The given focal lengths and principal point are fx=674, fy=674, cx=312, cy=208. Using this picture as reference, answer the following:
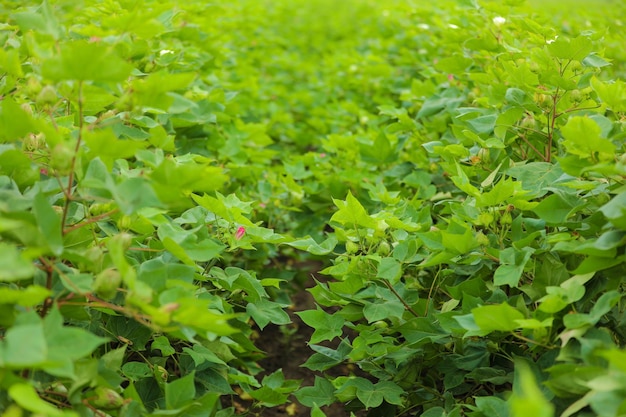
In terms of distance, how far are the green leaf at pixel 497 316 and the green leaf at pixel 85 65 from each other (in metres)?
0.82

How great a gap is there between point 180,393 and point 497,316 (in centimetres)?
67

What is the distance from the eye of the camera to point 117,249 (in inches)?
46.8

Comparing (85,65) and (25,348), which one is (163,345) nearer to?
(25,348)

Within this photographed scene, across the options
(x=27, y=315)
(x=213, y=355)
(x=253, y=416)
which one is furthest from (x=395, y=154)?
(x=27, y=315)

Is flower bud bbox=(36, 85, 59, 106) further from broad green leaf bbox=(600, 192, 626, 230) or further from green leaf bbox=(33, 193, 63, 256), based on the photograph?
broad green leaf bbox=(600, 192, 626, 230)

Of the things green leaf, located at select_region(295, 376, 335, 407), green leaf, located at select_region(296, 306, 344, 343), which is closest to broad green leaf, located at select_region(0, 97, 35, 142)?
Answer: green leaf, located at select_region(296, 306, 344, 343)

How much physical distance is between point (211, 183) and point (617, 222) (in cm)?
80

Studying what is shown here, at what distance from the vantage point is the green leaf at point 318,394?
184cm

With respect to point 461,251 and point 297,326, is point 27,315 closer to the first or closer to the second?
point 461,251

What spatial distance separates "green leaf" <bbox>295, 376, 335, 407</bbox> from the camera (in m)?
1.84

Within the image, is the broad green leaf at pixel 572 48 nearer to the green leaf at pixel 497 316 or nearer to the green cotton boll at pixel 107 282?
the green leaf at pixel 497 316

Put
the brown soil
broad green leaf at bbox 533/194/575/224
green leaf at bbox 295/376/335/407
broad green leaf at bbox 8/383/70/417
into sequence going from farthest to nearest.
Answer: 1. the brown soil
2. green leaf at bbox 295/376/335/407
3. broad green leaf at bbox 533/194/575/224
4. broad green leaf at bbox 8/383/70/417

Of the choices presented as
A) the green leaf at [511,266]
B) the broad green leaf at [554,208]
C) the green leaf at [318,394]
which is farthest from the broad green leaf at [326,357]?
the broad green leaf at [554,208]

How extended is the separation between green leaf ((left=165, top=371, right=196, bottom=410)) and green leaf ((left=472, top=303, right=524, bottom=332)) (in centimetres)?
60
